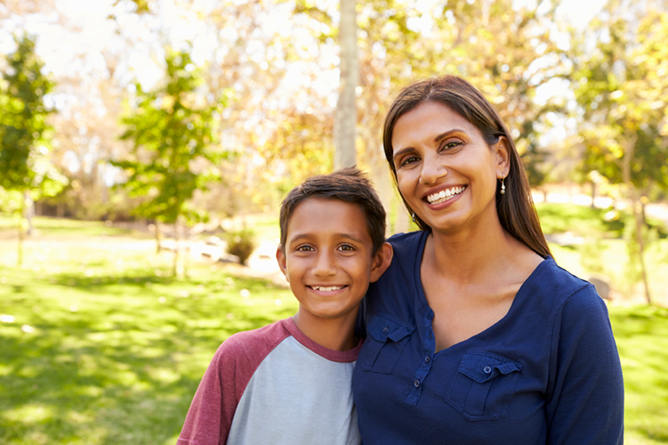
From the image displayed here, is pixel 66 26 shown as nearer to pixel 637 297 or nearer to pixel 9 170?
pixel 9 170

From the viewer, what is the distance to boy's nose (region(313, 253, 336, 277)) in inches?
68.5

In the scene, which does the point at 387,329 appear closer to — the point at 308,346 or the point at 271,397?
the point at 308,346

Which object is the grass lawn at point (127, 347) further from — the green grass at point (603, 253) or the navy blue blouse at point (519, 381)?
the navy blue blouse at point (519, 381)

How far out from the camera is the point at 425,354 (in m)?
1.58

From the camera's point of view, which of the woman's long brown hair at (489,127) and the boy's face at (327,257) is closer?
the woman's long brown hair at (489,127)

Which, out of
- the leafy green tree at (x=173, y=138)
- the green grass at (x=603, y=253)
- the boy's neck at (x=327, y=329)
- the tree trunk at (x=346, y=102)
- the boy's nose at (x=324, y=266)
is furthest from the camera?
the leafy green tree at (x=173, y=138)

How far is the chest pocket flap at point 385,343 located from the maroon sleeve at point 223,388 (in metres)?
0.36

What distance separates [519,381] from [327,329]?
72 centimetres

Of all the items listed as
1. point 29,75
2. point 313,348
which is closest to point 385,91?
point 313,348

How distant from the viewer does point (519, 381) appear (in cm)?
141

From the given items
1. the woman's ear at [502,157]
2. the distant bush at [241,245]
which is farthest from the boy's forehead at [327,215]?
the distant bush at [241,245]

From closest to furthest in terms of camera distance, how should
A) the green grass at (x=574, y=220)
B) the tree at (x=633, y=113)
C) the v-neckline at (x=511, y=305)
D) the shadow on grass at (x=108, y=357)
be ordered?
the v-neckline at (x=511, y=305), the shadow on grass at (x=108, y=357), the tree at (x=633, y=113), the green grass at (x=574, y=220)

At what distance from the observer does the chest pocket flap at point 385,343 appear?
165 cm

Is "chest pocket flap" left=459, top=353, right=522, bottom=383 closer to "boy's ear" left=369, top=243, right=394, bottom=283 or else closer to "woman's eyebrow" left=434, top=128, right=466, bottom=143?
"boy's ear" left=369, top=243, right=394, bottom=283
